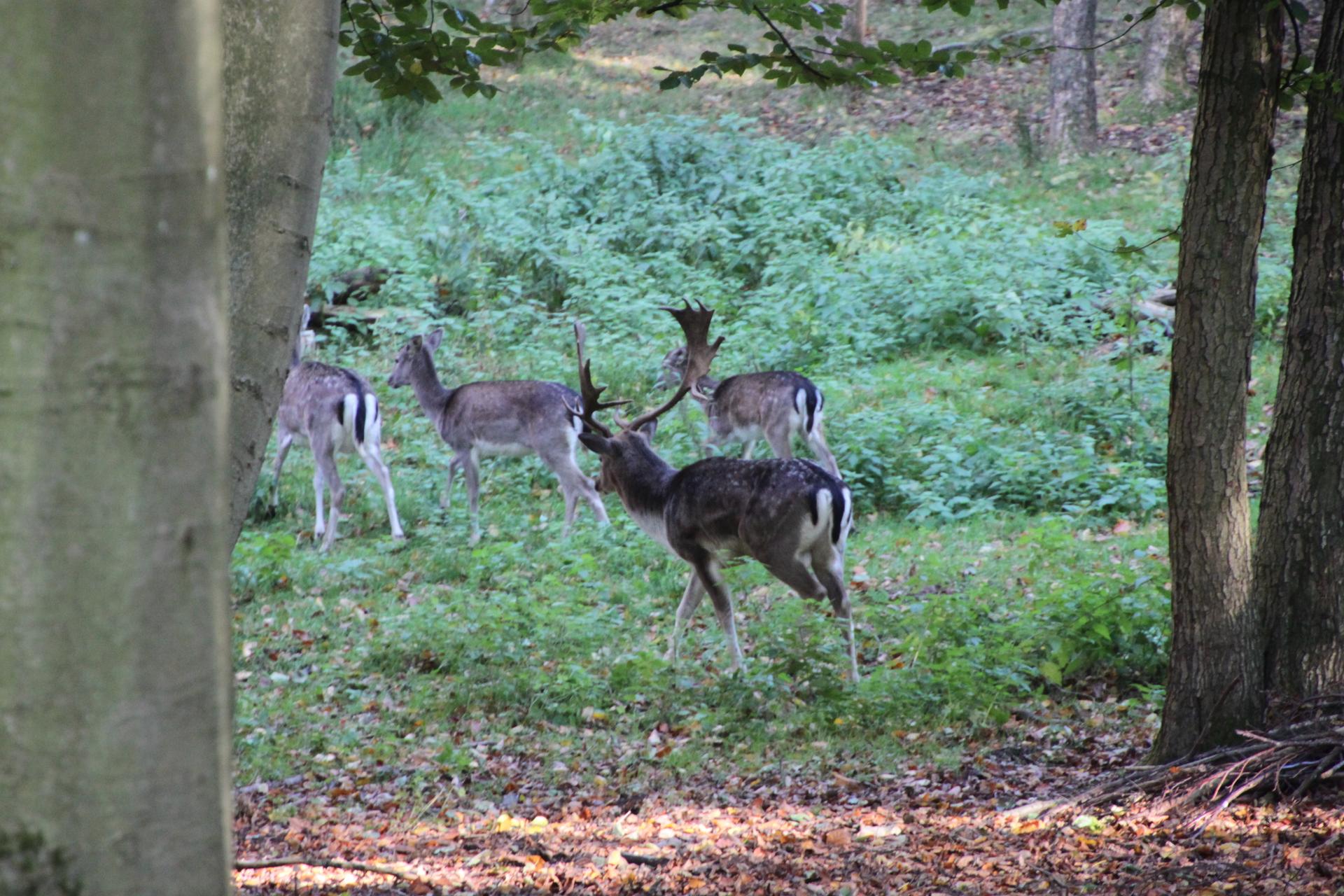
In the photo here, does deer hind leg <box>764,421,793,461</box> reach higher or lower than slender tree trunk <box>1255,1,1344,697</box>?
lower

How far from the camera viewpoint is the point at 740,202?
18562 millimetres

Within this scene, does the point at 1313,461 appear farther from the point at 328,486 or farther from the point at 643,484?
the point at 328,486

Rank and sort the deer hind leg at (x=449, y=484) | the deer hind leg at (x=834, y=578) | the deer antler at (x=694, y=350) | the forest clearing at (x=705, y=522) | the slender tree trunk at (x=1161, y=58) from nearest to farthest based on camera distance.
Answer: the forest clearing at (x=705, y=522)
the deer hind leg at (x=834, y=578)
the deer antler at (x=694, y=350)
the deer hind leg at (x=449, y=484)
the slender tree trunk at (x=1161, y=58)

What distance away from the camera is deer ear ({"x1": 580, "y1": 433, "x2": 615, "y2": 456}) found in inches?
361

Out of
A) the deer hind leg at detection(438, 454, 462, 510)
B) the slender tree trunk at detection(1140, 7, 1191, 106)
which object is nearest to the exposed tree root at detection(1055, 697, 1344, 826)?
the deer hind leg at detection(438, 454, 462, 510)

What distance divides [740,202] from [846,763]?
43.9 feet

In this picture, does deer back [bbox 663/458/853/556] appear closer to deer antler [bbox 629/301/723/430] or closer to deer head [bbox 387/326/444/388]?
deer antler [bbox 629/301/723/430]

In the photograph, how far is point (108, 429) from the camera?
1.52 m

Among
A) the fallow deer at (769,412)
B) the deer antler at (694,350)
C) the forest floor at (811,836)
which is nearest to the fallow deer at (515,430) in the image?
the fallow deer at (769,412)

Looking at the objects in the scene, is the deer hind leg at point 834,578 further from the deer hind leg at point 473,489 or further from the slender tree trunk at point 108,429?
the slender tree trunk at point 108,429

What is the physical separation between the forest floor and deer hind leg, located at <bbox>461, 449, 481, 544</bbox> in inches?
213

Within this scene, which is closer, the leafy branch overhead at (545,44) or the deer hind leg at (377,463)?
the leafy branch overhead at (545,44)

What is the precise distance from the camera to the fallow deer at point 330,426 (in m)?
12.0

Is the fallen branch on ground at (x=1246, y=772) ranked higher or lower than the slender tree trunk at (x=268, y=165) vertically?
lower
